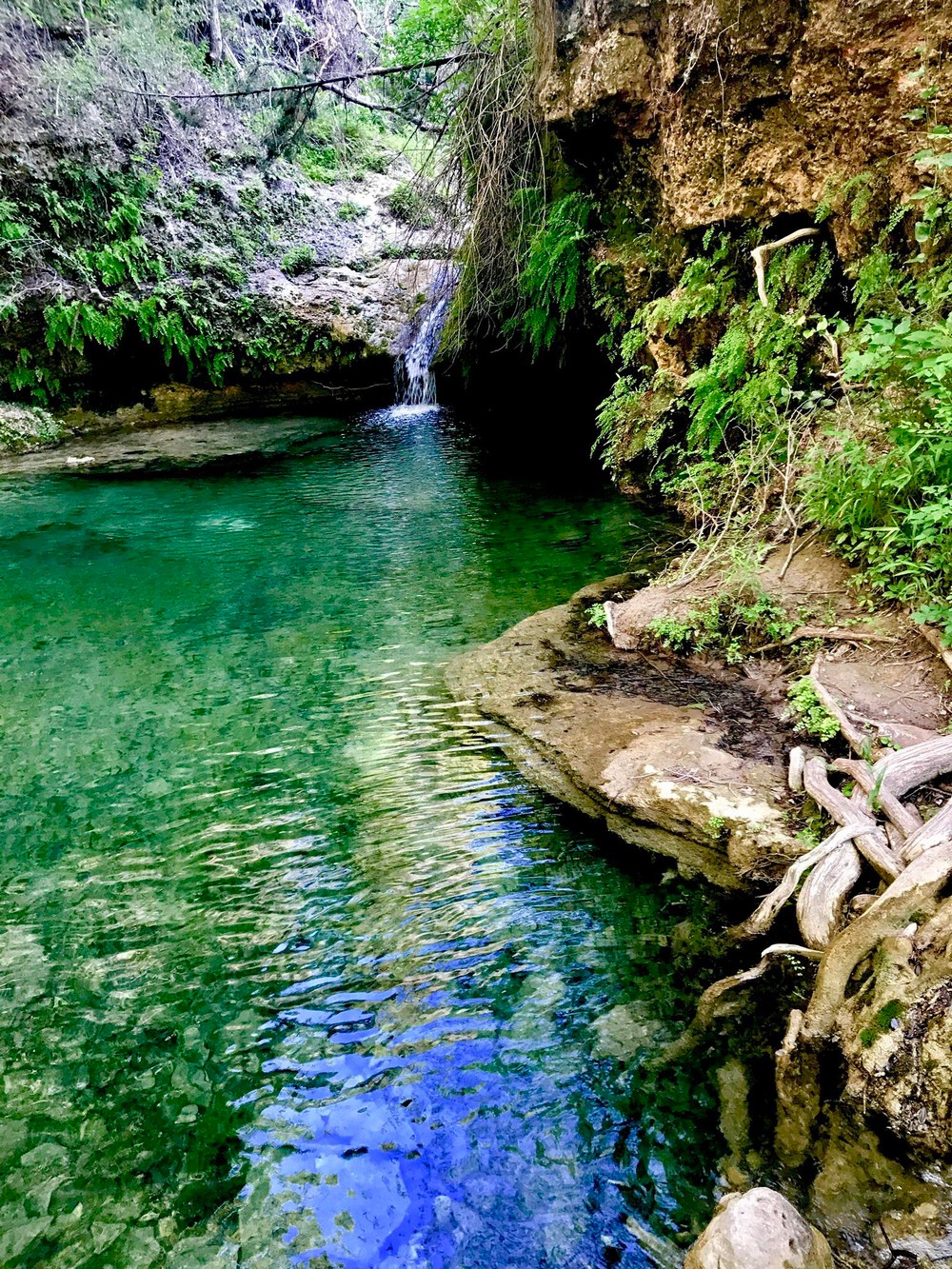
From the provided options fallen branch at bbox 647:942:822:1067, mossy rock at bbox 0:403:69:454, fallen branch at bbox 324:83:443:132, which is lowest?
fallen branch at bbox 647:942:822:1067

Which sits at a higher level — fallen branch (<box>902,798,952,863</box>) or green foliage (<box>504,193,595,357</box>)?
green foliage (<box>504,193,595,357</box>)

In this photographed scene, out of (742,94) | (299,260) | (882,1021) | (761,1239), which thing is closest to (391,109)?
(742,94)

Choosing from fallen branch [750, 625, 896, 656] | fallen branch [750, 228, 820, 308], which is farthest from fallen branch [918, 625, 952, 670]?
fallen branch [750, 228, 820, 308]

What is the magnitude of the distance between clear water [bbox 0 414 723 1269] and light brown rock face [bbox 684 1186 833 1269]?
0.28 m

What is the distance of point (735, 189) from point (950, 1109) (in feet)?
21.1

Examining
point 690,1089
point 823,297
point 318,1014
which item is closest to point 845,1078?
point 690,1089

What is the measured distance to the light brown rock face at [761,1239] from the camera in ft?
5.10

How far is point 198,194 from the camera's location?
14.6 metres

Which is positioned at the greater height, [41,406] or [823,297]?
[823,297]

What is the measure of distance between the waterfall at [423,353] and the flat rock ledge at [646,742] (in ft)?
33.6

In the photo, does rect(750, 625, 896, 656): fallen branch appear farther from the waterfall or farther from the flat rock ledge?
the waterfall

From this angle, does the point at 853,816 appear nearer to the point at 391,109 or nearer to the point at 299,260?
the point at 391,109

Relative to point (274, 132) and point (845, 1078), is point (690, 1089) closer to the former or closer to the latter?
point (845, 1078)

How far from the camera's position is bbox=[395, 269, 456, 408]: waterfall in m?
13.9
